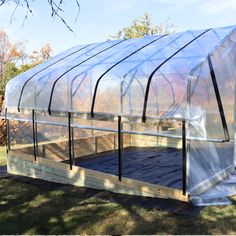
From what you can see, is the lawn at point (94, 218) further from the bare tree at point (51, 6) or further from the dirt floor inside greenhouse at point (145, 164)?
the bare tree at point (51, 6)

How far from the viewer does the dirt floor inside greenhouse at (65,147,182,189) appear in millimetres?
5868

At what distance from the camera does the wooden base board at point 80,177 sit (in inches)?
197

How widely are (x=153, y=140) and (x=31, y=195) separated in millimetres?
4242

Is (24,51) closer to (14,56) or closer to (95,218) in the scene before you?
(14,56)

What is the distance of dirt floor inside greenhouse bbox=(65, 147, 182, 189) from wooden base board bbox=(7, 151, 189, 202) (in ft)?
1.26

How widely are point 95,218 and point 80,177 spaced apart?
179 cm

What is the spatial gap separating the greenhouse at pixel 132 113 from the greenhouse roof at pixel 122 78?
2 centimetres

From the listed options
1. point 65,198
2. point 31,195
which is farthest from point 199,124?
point 31,195

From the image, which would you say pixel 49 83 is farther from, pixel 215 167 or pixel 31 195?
pixel 215 167

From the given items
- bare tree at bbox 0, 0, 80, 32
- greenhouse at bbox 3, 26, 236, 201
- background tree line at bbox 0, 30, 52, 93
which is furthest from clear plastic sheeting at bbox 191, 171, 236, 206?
background tree line at bbox 0, 30, 52, 93

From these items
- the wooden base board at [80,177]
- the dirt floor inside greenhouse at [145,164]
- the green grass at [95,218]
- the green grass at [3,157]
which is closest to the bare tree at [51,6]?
the green grass at [95,218]

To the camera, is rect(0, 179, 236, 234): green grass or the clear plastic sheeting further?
the clear plastic sheeting

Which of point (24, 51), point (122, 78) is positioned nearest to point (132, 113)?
point (122, 78)

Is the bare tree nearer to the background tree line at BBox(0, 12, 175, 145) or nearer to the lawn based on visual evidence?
the lawn
